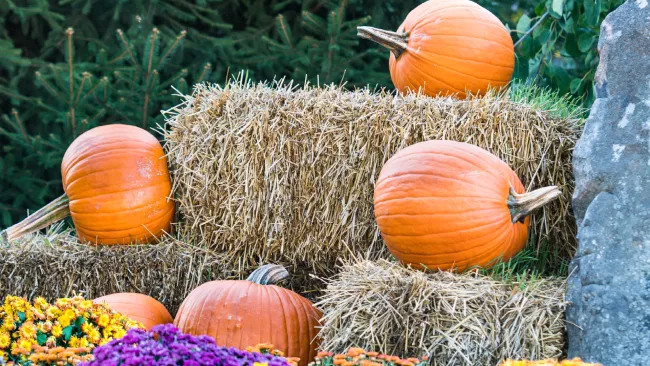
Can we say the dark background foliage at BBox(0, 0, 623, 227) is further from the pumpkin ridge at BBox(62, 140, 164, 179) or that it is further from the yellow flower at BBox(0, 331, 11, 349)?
the yellow flower at BBox(0, 331, 11, 349)

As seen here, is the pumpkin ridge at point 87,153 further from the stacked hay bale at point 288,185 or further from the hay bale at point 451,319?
the hay bale at point 451,319

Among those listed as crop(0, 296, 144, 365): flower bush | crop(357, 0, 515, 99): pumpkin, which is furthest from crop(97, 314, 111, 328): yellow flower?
crop(357, 0, 515, 99): pumpkin

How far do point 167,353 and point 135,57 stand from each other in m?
3.42

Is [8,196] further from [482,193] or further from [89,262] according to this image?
[482,193]

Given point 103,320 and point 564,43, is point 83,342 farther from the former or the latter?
point 564,43

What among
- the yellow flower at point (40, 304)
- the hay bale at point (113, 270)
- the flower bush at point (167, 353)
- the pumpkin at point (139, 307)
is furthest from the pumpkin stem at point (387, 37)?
the flower bush at point (167, 353)

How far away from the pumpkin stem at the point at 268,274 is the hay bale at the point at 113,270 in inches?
12.3

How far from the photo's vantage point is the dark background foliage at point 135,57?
4801mm

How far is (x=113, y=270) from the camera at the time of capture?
Answer: 3.38m

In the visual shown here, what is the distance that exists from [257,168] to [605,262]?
153 centimetres

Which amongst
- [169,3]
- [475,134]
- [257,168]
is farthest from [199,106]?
[169,3]

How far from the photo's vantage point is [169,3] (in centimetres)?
544

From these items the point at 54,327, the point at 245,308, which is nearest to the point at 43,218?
the point at 245,308

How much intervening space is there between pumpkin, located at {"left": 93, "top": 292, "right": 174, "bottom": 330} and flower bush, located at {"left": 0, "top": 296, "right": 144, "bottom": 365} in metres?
0.67
